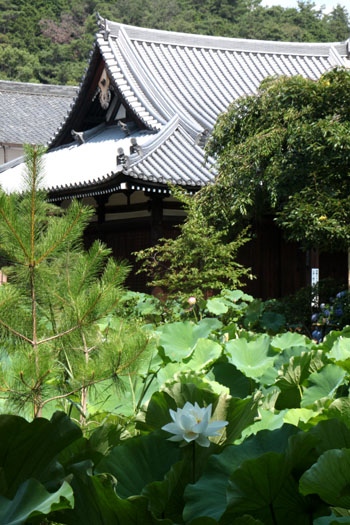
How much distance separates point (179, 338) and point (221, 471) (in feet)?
6.18

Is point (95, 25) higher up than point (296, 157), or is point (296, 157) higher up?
point (95, 25)

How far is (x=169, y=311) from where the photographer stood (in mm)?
8422

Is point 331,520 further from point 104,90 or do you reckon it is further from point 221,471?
point 104,90

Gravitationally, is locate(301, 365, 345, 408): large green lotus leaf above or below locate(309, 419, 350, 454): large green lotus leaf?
below

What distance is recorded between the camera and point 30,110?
25344 millimetres

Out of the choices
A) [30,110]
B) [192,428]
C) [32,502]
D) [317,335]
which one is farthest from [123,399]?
[30,110]

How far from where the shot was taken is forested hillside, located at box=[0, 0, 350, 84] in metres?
42.7

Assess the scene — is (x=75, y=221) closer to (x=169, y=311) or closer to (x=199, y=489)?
(x=199, y=489)

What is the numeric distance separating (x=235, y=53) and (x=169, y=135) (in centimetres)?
462

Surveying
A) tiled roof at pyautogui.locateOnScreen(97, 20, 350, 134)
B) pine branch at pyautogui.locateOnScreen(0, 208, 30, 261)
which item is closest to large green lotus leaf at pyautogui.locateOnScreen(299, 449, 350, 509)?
pine branch at pyautogui.locateOnScreen(0, 208, 30, 261)

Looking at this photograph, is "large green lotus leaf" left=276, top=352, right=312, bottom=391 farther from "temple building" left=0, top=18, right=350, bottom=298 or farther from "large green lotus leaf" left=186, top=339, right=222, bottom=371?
"temple building" left=0, top=18, right=350, bottom=298

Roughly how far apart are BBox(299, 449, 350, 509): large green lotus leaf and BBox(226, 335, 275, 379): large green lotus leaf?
142 centimetres

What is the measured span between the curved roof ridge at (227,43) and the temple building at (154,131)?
23mm

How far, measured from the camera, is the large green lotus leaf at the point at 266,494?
4.10 ft
